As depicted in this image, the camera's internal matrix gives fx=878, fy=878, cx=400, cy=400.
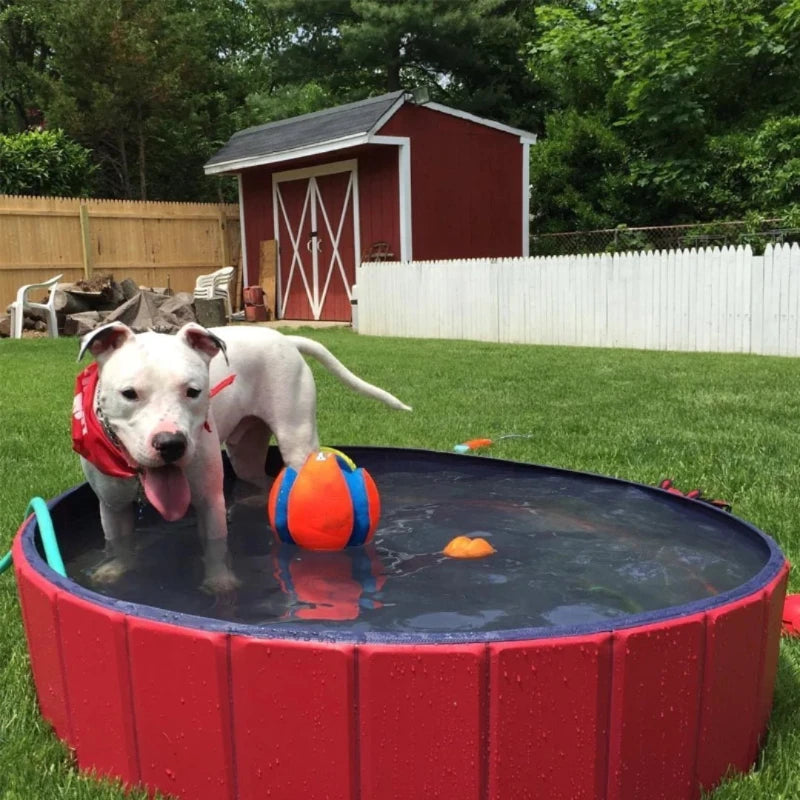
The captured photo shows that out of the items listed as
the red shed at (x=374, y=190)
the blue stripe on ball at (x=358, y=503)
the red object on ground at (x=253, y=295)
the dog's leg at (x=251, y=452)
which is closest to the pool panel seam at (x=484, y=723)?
the blue stripe on ball at (x=358, y=503)

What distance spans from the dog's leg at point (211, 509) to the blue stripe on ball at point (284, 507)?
0.25 meters

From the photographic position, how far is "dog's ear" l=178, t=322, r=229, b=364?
278 cm

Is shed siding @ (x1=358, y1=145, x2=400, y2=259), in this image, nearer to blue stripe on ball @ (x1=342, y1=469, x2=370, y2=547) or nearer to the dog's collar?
blue stripe on ball @ (x1=342, y1=469, x2=370, y2=547)

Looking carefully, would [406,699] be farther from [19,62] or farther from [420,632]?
[19,62]

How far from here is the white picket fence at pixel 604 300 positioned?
1095 centimetres

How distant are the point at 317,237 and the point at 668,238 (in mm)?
6976

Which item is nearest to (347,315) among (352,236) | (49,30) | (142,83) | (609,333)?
(352,236)

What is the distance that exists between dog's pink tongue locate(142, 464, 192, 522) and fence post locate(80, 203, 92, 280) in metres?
15.6

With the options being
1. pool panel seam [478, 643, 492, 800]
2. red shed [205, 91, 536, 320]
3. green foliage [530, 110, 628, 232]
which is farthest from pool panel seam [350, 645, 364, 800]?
green foliage [530, 110, 628, 232]

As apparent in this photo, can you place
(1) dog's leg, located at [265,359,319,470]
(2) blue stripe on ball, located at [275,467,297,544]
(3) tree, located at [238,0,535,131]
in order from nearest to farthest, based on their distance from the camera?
1. (2) blue stripe on ball, located at [275,467,297,544]
2. (1) dog's leg, located at [265,359,319,470]
3. (3) tree, located at [238,0,535,131]

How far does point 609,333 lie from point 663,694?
10.8 metres

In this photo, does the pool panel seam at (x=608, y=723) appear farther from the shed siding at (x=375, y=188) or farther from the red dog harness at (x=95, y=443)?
the shed siding at (x=375, y=188)

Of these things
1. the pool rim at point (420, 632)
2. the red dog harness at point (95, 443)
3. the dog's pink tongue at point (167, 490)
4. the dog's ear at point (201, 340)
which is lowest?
the pool rim at point (420, 632)

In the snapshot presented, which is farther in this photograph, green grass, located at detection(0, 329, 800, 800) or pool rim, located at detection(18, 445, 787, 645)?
green grass, located at detection(0, 329, 800, 800)
